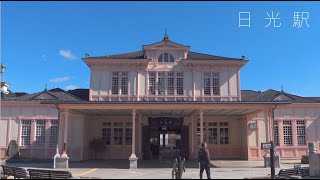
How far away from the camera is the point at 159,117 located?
24.6 meters

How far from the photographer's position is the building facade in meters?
23.6

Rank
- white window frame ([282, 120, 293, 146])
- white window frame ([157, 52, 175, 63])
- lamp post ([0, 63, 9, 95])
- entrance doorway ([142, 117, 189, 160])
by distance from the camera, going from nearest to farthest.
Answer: white window frame ([157, 52, 175, 63]) < entrance doorway ([142, 117, 189, 160]) < white window frame ([282, 120, 293, 146]) < lamp post ([0, 63, 9, 95])

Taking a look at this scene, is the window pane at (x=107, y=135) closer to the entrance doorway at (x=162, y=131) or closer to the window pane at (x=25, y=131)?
the entrance doorway at (x=162, y=131)

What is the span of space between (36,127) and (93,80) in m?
→ 5.43

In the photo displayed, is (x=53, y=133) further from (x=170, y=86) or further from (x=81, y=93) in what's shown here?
(x=170, y=86)

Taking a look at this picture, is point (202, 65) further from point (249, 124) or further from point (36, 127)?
point (36, 127)

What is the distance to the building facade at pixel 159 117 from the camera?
2359 centimetres

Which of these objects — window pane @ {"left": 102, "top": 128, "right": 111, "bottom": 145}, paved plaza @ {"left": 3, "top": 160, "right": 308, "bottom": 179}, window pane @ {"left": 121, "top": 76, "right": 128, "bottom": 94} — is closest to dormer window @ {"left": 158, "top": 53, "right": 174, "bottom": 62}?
window pane @ {"left": 121, "top": 76, "right": 128, "bottom": 94}

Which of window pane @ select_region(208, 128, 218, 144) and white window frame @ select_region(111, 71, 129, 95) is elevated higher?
white window frame @ select_region(111, 71, 129, 95)

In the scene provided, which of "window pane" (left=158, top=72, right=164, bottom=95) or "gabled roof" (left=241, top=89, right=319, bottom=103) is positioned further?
"gabled roof" (left=241, top=89, right=319, bottom=103)

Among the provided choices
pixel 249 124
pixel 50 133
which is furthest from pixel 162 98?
pixel 50 133

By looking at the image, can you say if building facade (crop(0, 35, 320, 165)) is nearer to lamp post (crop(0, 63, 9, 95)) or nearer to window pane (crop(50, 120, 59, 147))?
window pane (crop(50, 120, 59, 147))

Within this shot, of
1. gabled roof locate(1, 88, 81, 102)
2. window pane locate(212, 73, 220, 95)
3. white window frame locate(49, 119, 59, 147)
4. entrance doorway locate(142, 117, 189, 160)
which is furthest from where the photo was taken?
gabled roof locate(1, 88, 81, 102)

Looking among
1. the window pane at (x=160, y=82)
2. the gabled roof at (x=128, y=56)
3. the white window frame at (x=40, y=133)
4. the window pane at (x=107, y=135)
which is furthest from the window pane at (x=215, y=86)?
the white window frame at (x=40, y=133)
